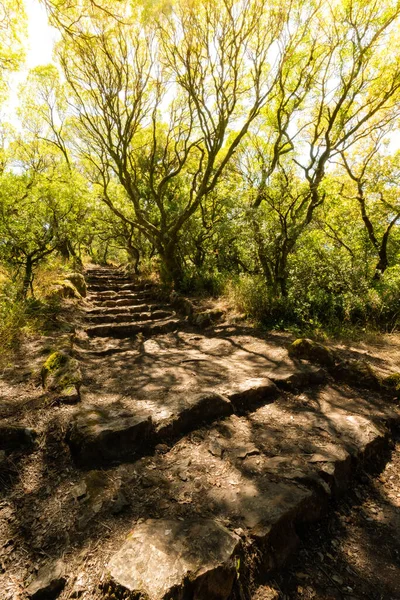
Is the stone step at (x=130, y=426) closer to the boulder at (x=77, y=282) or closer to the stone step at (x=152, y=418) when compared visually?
the stone step at (x=152, y=418)

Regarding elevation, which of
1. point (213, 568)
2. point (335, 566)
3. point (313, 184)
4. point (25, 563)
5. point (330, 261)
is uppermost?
point (313, 184)

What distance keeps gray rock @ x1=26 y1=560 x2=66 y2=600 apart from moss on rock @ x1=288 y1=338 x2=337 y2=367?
13.3 ft

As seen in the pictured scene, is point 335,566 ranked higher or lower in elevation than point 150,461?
lower

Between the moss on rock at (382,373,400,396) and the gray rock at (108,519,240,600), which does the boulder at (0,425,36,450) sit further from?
the moss on rock at (382,373,400,396)

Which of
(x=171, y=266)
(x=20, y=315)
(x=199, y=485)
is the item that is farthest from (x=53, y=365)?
(x=171, y=266)

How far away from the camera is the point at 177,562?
5.38 ft

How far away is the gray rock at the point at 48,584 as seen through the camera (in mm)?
1563

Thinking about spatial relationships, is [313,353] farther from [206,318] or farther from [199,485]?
[206,318]

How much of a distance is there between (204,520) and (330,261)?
673cm

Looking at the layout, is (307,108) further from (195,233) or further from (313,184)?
(195,233)

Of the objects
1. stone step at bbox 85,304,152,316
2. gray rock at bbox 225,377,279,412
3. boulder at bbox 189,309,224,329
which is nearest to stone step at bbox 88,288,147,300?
stone step at bbox 85,304,152,316

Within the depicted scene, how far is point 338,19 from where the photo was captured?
7566 millimetres

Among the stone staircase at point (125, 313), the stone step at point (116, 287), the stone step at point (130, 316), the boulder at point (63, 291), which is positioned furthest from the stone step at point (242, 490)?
the stone step at point (116, 287)

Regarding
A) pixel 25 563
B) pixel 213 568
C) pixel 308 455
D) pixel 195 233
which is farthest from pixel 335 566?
pixel 195 233
